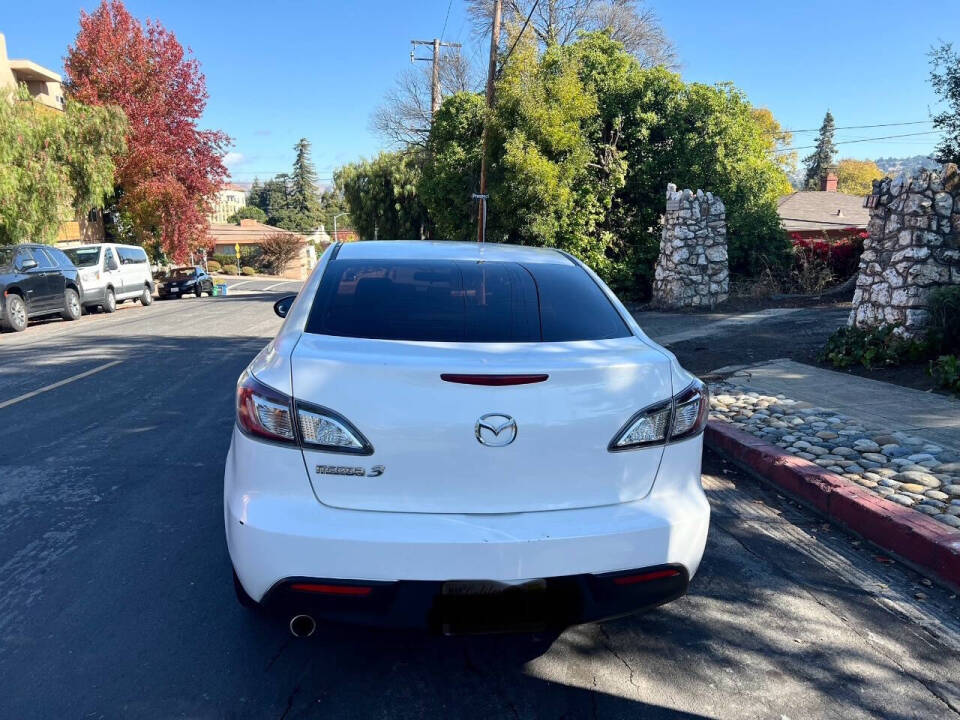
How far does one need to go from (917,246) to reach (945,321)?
1025 millimetres

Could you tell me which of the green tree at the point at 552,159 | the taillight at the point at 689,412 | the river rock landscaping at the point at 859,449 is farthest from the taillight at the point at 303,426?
the green tree at the point at 552,159

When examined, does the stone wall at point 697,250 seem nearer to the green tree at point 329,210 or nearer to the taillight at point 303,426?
the taillight at point 303,426

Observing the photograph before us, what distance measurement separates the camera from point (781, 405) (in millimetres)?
7031

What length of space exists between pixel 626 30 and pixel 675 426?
3904 cm

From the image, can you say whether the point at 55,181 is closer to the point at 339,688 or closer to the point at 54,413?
the point at 54,413

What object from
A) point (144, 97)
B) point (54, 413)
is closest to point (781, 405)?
point (54, 413)

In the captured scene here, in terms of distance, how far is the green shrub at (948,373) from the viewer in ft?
23.0

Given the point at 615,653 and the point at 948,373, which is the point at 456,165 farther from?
the point at 615,653

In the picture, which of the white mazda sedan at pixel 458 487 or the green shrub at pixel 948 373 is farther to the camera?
the green shrub at pixel 948 373

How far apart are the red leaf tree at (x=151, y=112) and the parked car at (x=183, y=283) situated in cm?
108

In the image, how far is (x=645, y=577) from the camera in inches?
105

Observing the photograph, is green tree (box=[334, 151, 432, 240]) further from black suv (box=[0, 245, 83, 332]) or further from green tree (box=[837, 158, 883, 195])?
green tree (box=[837, 158, 883, 195])

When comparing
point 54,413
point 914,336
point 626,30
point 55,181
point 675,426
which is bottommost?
point 54,413

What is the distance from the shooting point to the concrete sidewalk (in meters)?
6.05
